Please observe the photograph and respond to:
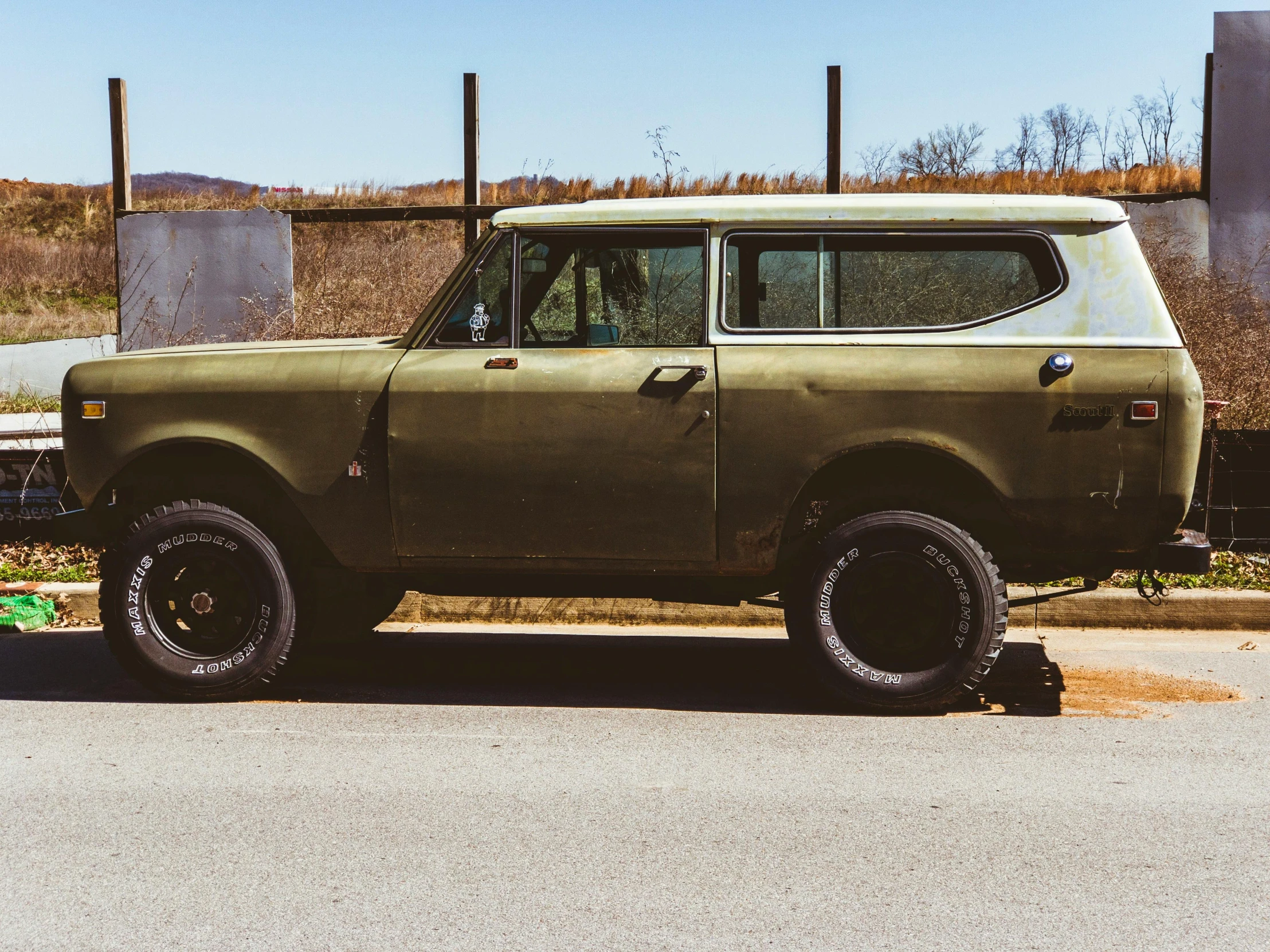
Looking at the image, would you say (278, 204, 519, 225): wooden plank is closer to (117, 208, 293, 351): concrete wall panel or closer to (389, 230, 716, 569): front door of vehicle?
(117, 208, 293, 351): concrete wall panel

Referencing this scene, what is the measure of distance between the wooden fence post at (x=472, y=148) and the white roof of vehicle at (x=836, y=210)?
5767 mm

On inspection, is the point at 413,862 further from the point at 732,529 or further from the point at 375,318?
the point at 375,318

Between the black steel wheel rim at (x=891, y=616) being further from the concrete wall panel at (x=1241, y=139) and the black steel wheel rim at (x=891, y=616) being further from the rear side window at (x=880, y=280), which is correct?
the concrete wall panel at (x=1241, y=139)

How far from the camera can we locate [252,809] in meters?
4.30

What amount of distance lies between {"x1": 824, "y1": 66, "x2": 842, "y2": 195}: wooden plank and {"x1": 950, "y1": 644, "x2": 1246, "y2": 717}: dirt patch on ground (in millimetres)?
5892

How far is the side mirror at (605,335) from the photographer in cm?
559

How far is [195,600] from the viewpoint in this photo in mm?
5773

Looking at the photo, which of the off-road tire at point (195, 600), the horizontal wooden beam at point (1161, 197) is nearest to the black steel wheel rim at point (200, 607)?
the off-road tire at point (195, 600)

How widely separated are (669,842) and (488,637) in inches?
128

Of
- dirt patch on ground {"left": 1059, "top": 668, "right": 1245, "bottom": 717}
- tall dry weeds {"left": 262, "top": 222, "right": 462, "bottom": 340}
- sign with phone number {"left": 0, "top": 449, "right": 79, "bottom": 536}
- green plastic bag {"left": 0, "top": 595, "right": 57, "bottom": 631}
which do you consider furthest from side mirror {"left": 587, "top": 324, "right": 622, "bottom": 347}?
tall dry weeds {"left": 262, "top": 222, "right": 462, "bottom": 340}

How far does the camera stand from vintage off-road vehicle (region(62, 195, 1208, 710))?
5301 millimetres

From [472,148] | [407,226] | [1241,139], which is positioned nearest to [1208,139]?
[1241,139]

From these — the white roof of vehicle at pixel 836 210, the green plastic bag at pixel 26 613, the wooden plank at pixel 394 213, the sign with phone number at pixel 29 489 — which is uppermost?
the wooden plank at pixel 394 213

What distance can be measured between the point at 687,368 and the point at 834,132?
6.36 metres
